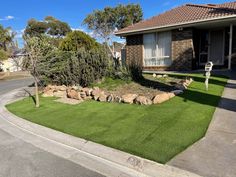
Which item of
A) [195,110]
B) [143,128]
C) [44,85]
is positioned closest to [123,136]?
[143,128]

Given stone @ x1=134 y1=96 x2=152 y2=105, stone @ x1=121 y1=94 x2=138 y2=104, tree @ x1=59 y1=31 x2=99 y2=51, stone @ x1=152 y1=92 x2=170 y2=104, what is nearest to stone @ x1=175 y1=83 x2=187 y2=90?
stone @ x1=152 y1=92 x2=170 y2=104

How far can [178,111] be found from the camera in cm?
657

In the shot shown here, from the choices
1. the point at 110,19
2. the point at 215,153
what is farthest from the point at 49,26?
the point at 215,153

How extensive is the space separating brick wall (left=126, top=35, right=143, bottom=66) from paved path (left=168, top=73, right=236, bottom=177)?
11.1 metres

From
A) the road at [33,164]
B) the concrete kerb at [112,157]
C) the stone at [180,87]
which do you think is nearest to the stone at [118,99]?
the stone at [180,87]

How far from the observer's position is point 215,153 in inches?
165

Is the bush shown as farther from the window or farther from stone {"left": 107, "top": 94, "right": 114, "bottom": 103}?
the window

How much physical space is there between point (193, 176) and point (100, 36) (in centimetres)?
3935

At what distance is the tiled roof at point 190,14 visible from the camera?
13.0 meters

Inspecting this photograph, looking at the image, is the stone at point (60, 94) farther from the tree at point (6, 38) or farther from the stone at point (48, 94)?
the tree at point (6, 38)

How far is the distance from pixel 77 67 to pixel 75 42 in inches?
124

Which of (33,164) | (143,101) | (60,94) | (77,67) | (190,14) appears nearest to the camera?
(33,164)

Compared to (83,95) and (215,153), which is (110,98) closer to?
(83,95)

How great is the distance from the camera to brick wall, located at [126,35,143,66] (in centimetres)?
1650
